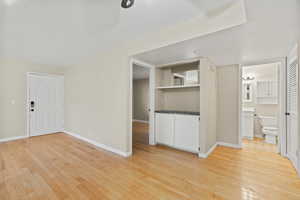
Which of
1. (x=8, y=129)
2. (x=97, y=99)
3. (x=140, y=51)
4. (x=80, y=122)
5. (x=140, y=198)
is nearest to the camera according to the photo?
(x=140, y=198)

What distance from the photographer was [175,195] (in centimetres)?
161

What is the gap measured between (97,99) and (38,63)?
2.57m

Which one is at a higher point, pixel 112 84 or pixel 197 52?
pixel 197 52

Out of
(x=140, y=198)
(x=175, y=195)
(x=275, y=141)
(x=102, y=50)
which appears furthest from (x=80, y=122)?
(x=275, y=141)

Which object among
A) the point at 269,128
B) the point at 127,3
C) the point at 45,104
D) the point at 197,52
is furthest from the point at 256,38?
the point at 45,104

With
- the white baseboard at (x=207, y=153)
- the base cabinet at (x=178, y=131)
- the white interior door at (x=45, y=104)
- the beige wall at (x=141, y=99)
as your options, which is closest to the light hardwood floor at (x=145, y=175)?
the white baseboard at (x=207, y=153)

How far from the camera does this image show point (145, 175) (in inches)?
80.7

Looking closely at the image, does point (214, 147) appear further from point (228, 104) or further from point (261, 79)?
point (261, 79)

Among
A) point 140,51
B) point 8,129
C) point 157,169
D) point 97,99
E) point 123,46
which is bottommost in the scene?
point 157,169

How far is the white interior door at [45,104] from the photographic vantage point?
4.11m

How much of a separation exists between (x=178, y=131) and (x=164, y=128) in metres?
→ 0.38

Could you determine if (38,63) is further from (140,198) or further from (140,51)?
(140,198)

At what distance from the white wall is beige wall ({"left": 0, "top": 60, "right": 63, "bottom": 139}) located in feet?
3.80

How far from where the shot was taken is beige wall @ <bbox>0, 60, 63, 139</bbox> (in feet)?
11.9
